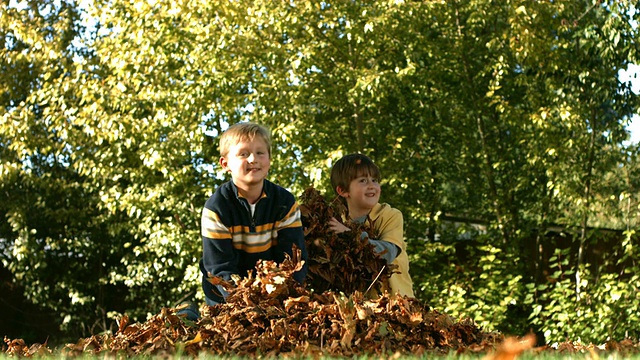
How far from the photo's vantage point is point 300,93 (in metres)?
9.70

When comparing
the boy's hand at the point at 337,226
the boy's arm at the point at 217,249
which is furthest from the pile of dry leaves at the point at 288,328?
the boy's hand at the point at 337,226

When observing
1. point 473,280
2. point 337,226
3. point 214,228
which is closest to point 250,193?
point 214,228

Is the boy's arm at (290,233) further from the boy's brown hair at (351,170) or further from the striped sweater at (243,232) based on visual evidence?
the boy's brown hair at (351,170)

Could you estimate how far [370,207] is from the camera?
470 cm

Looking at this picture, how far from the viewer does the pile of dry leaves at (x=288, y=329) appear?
125 inches

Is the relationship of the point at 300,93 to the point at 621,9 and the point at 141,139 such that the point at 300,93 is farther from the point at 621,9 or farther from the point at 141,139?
the point at 621,9

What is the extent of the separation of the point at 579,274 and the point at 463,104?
2.76 meters

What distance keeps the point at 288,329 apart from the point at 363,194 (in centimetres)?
155

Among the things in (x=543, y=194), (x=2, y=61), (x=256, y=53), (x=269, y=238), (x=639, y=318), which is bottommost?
(x=639, y=318)

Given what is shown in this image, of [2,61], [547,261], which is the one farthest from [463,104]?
[2,61]

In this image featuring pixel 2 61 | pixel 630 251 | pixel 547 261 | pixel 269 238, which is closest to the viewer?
pixel 269 238

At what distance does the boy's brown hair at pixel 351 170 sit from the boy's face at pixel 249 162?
2.75 ft

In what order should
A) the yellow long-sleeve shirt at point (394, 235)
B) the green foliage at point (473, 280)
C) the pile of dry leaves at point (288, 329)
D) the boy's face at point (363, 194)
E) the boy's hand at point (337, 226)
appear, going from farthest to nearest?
the green foliage at point (473, 280)
the boy's face at point (363, 194)
the yellow long-sleeve shirt at point (394, 235)
the boy's hand at point (337, 226)
the pile of dry leaves at point (288, 329)

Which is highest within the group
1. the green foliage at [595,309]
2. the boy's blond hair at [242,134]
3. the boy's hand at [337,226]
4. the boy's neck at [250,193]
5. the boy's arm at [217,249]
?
the boy's blond hair at [242,134]
